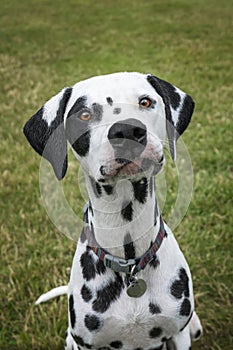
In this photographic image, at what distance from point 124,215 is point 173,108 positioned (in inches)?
21.9

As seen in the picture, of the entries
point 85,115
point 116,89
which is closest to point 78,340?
point 85,115

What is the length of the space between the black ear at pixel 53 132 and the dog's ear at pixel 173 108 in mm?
424

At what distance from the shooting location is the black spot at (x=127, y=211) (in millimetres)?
2594

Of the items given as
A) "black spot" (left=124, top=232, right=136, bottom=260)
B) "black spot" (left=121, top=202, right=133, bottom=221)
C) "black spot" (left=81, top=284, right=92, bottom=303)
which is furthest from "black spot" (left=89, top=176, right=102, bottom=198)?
"black spot" (left=81, top=284, right=92, bottom=303)

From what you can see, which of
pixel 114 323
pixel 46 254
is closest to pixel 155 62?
pixel 46 254

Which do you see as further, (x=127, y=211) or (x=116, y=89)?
(x=127, y=211)

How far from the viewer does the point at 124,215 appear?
8.56ft

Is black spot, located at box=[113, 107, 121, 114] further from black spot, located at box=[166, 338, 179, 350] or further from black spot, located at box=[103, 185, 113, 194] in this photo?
black spot, located at box=[166, 338, 179, 350]

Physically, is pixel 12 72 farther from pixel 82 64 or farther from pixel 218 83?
pixel 218 83

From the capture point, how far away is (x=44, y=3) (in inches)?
567

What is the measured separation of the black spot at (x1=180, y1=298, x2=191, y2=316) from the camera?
2.76 metres

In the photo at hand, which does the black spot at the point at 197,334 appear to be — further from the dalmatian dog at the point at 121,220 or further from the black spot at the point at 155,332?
the black spot at the point at 155,332

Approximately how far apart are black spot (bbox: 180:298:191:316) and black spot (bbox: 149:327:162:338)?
142 millimetres

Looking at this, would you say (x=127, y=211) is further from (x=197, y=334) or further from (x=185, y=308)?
(x=197, y=334)
